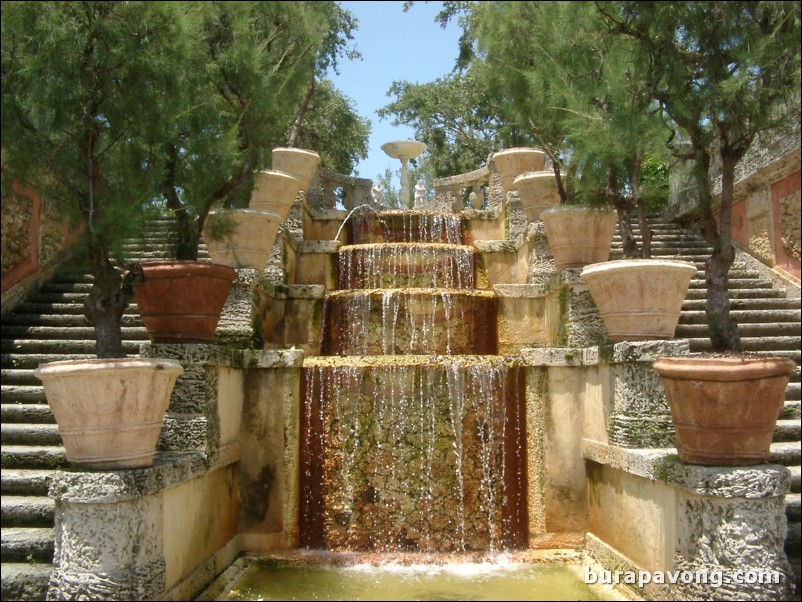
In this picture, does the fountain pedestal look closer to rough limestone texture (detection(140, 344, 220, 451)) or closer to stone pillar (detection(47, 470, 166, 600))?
rough limestone texture (detection(140, 344, 220, 451))

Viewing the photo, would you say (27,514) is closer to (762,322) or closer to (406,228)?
(406,228)

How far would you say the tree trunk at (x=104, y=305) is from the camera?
417 cm

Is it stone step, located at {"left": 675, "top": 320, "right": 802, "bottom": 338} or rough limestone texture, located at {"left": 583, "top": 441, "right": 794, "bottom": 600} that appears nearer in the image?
rough limestone texture, located at {"left": 583, "top": 441, "right": 794, "bottom": 600}

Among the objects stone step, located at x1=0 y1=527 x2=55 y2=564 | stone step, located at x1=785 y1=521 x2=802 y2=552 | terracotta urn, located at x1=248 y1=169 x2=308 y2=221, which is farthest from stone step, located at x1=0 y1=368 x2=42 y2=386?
stone step, located at x1=785 y1=521 x2=802 y2=552

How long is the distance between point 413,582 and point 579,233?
3.19 meters

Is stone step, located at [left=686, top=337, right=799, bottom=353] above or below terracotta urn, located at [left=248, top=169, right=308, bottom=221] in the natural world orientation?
below

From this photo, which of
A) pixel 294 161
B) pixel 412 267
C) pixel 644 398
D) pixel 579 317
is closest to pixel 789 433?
pixel 644 398

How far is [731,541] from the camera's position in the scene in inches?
141

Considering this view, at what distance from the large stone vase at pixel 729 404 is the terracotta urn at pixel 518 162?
606cm

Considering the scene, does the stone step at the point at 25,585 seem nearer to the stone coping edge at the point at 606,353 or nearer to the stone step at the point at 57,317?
the stone step at the point at 57,317

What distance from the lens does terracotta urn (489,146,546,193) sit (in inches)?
374

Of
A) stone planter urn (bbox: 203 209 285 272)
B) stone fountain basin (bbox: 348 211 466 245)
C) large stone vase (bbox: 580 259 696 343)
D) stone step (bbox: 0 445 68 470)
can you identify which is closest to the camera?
large stone vase (bbox: 580 259 696 343)

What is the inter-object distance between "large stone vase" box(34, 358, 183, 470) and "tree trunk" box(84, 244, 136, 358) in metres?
0.47

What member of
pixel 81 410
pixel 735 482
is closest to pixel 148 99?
pixel 81 410
